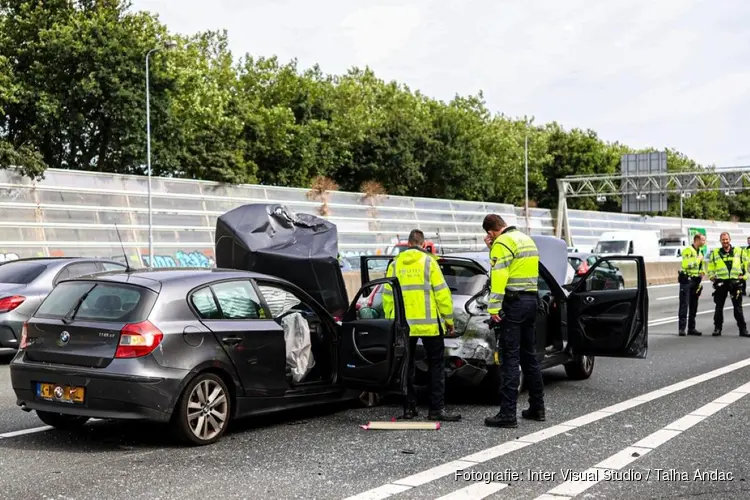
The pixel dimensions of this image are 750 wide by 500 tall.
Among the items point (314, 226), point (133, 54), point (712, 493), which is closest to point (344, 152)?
point (133, 54)

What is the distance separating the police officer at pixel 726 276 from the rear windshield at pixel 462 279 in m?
8.82

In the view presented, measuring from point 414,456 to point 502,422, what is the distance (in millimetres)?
1405

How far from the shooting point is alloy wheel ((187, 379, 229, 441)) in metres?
7.06

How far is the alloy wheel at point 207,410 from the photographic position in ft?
23.2

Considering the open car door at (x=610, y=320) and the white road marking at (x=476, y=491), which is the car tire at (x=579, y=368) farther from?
the white road marking at (x=476, y=491)

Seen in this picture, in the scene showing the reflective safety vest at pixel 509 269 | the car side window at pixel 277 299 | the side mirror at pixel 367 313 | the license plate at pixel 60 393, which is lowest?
the license plate at pixel 60 393

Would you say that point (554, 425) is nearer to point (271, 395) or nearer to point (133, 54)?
point (271, 395)

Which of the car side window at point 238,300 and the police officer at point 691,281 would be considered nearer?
the car side window at point 238,300

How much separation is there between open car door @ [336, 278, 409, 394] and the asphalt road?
44cm

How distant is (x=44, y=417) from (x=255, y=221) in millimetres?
3001

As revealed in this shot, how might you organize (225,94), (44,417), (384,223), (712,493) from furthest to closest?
(225,94), (384,223), (44,417), (712,493)

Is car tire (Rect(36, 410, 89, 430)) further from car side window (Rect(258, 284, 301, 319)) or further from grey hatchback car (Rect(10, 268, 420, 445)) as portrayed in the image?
car side window (Rect(258, 284, 301, 319))

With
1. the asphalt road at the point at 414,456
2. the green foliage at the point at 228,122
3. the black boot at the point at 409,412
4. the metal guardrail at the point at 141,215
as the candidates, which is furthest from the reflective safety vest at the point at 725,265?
the green foliage at the point at 228,122

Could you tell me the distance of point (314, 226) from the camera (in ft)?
32.5
